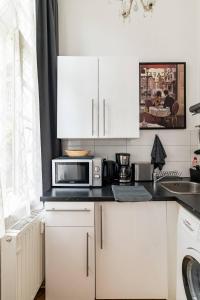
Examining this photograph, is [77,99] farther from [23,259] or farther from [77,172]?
[23,259]

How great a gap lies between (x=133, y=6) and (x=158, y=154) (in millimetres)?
1485

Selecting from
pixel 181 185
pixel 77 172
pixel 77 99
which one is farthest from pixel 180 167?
pixel 77 99

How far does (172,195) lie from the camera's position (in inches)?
69.5

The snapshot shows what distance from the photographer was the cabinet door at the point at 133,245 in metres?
1.78

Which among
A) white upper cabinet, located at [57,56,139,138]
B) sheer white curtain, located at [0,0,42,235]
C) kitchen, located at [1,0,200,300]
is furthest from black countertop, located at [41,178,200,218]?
white upper cabinet, located at [57,56,139,138]

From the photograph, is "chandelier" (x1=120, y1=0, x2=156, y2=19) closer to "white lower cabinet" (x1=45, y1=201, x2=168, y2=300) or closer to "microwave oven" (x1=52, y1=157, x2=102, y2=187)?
"microwave oven" (x1=52, y1=157, x2=102, y2=187)

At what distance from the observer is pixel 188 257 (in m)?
1.44

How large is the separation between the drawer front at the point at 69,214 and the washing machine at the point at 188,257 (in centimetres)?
62

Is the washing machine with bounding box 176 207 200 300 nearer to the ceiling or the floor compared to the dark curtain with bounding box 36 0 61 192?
nearer to the floor

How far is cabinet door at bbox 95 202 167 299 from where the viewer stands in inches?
70.2

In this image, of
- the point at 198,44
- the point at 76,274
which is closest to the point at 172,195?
the point at 76,274

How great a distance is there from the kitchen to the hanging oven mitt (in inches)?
1.7

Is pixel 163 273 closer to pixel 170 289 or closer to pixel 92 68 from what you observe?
pixel 170 289

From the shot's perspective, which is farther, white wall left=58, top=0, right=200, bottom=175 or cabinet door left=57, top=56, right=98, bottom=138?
white wall left=58, top=0, right=200, bottom=175
